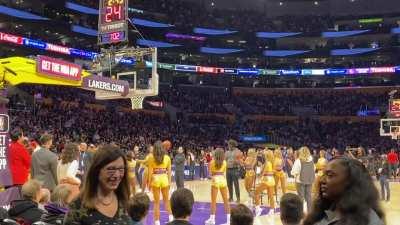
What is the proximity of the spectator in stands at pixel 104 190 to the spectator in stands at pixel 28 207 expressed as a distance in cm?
230

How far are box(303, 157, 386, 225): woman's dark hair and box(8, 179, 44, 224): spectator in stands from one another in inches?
129

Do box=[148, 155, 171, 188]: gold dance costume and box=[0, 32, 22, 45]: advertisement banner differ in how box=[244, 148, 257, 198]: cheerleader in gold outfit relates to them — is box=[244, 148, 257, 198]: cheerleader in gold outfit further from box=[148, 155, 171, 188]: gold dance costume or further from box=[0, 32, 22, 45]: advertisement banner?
box=[0, 32, 22, 45]: advertisement banner

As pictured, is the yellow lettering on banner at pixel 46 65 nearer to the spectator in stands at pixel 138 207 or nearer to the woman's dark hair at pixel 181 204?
the spectator in stands at pixel 138 207

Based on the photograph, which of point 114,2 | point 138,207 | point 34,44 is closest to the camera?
point 138,207

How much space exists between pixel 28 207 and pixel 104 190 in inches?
97.0

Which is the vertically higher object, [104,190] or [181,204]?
[104,190]

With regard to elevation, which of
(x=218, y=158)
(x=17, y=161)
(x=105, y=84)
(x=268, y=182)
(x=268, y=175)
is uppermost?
(x=105, y=84)

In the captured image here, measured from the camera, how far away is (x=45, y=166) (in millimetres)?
8562

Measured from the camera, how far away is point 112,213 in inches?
126

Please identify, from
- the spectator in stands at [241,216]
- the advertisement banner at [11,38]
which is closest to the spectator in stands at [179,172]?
the spectator in stands at [241,216]

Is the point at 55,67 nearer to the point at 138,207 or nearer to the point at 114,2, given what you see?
the point at 138,207

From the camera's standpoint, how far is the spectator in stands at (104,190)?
3146mm

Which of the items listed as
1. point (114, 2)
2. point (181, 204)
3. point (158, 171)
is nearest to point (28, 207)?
point (181, 204)

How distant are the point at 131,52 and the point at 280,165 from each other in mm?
6365
